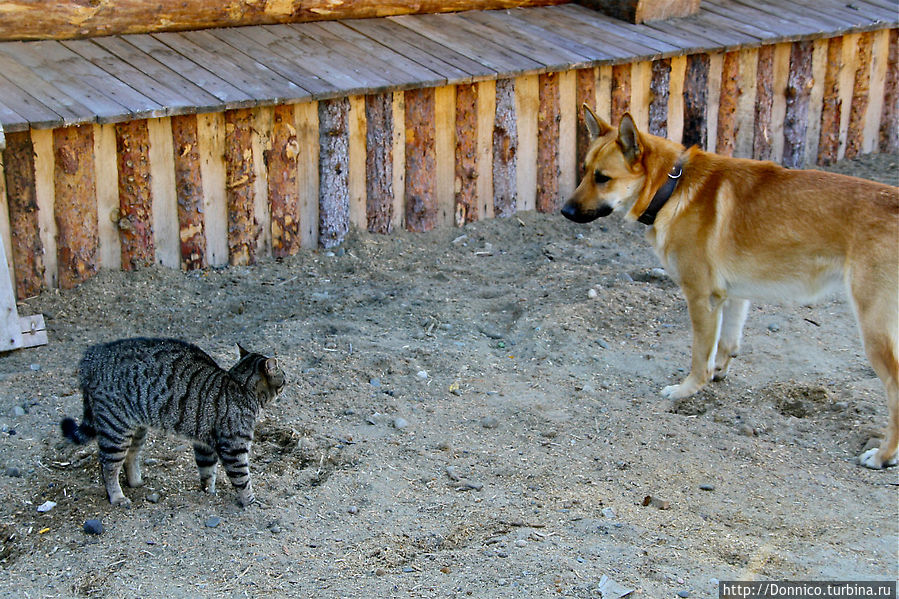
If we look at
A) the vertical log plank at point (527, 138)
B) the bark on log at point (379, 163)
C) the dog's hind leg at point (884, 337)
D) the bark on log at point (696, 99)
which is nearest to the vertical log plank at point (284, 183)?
the bark on log at point (379, 163)

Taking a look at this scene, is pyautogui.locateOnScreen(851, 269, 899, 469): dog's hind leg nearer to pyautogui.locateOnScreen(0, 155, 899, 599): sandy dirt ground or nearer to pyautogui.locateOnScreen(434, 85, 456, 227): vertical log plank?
pyautogui.locateOnScreen(0, 155, 899, 599): sandy dirt ground

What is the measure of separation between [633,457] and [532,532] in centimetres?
95

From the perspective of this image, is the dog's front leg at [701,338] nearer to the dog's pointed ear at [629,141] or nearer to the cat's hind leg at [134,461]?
the dog's pointed ear at [629,141]

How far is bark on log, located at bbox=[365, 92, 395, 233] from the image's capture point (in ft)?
23.7

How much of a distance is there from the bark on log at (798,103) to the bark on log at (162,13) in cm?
325

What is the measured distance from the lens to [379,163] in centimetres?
734

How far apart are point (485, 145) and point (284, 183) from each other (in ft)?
5.57

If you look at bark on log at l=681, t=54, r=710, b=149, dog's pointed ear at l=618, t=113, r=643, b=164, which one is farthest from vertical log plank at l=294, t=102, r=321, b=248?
bark on log at l=681, t=54, r=710, b=149

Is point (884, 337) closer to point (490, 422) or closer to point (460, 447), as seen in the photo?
point (490, 422)

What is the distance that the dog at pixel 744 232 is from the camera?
4.75 m

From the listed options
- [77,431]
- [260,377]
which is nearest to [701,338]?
[260,377]

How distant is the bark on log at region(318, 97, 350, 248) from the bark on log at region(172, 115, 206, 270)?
0.90 m

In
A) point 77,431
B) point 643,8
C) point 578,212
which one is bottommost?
point 77,431

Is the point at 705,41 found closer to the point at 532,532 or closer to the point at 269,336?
the point at 269,336
